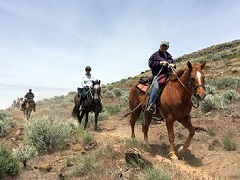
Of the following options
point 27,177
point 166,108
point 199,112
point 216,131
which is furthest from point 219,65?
point 27,177

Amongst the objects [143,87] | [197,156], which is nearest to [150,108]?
[143,87]

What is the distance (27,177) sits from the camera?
7.70 meters

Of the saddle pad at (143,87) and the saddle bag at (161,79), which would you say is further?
the saddle pad at (143,87)

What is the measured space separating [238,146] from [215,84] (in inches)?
547

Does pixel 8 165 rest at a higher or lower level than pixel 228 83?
lower

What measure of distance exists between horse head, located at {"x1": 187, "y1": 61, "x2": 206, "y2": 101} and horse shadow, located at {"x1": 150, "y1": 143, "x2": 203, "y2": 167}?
5.63 feet

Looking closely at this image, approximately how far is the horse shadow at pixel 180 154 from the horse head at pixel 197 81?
172cm

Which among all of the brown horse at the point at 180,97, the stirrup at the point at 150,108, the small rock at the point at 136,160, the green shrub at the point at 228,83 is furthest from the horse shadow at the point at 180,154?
the green shrub at the point at 228,83

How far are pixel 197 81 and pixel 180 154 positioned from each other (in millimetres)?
2441

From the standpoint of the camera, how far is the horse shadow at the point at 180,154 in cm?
762

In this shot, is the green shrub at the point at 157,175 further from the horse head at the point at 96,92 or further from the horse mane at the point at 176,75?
the horse head at the point at 96,92

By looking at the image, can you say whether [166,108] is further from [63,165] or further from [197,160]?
[63,165]

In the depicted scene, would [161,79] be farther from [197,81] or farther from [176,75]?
[197,81]

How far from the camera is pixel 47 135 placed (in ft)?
31.4
